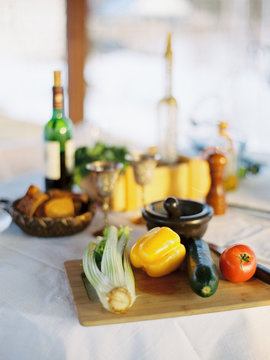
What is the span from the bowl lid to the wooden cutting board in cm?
13

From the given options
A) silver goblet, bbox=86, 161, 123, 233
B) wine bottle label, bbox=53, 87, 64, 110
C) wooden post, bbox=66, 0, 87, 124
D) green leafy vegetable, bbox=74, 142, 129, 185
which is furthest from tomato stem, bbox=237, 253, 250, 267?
wooden post, bbox=66, 0, 87, 124

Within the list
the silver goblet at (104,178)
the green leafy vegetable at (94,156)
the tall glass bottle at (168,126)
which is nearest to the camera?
the silver goblet at (104,178)

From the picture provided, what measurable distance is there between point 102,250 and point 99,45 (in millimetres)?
A: 3805

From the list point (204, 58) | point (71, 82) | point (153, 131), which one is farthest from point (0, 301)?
point (153, 131)

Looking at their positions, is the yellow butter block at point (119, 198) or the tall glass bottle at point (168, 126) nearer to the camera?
the yellow butter block at point (119, 198)

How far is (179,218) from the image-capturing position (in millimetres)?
914

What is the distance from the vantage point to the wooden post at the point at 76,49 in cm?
353

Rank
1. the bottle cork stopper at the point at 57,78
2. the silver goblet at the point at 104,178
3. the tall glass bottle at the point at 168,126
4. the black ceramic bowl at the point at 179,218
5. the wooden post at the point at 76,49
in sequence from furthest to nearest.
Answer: the wooden post at the point at 76,49 < the tall glass bottle at the point at 168,126 < the bottle cork stopper at the point at 57,78 < the silver goblet at the point at 104,178 < the black ceramic bowl at the point at 179,218

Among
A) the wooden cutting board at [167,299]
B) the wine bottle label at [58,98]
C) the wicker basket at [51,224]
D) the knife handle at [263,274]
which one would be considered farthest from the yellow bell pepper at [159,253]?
the wine bottle label at [58,98]

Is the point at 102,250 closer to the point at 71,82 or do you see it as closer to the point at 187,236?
the point at 187,236

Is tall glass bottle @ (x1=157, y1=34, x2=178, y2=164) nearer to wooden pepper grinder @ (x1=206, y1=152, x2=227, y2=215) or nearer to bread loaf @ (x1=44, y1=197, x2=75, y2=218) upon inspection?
wooden pepper grinder @ (x1=206, y1=152, x2=227, y2=215)

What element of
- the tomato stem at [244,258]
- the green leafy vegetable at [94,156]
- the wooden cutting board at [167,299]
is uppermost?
the green leafy vegetable at [94,156]

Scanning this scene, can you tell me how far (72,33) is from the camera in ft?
11.6

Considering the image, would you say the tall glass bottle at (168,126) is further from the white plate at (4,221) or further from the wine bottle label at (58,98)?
the white plate at (4,221)
